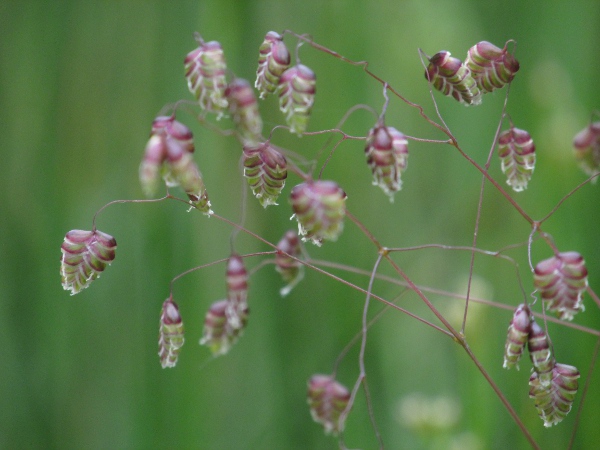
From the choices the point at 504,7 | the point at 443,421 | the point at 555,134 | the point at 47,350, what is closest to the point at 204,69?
the point at 443,421

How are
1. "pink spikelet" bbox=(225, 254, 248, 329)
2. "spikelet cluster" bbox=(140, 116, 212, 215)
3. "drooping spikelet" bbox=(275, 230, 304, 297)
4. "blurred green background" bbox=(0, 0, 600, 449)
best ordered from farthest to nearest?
"blurred green background" bbox=(0, 0, 600, 449) → "drooping spikelet" bbox=(275, 230, 304, 297) → "pink spikelet" bbox=(225, 254, 248, 329) → "spikelet cluster" bbox=(140, 116, 212, 215)

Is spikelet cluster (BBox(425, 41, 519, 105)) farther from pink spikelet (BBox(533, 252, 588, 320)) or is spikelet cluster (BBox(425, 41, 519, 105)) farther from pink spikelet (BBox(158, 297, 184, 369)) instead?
pink spikelet (BBox(158, 297, 184, 369))

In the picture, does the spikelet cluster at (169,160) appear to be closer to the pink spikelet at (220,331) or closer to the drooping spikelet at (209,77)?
the drooping spikelet at (209,77)

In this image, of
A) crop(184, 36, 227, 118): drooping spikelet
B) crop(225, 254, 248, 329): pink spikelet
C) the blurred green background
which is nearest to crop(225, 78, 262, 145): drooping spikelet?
crop(184, 36, 227, 118): drooping spikelet

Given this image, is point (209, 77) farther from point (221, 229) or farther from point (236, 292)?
point (221, 229)

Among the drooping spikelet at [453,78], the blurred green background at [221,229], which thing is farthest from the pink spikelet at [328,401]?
the blurred green background at [221,229]

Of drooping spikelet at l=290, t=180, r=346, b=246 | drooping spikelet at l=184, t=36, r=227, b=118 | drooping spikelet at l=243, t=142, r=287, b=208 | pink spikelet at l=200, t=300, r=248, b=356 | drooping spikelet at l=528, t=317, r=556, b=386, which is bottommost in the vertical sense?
drooping spikelet at l=528, t=317, r=556, b=386
